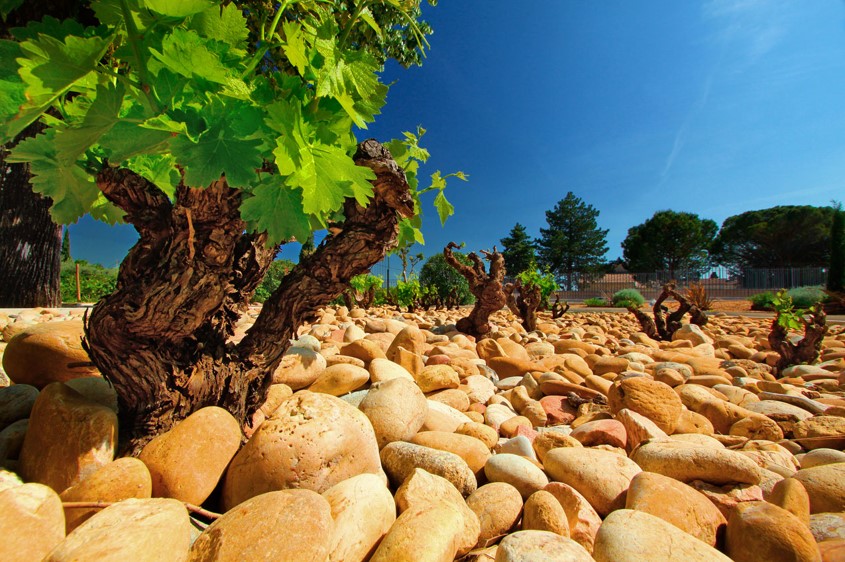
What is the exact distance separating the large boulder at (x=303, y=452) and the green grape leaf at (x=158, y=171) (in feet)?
2.87

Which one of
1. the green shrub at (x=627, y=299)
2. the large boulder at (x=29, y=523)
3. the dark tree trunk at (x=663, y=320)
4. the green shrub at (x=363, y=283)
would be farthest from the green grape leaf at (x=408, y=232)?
the green shrub at (x=627, y=299)

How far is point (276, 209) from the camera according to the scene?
3.45 feet

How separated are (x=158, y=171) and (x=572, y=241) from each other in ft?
191

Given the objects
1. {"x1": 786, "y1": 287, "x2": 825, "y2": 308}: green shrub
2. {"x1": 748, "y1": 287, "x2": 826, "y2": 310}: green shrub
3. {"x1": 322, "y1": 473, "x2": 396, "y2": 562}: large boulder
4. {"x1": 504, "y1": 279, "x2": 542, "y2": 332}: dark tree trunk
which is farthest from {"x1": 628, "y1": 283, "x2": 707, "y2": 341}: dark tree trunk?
{"x1": 786, "y1": 287, "x2": 825, "y2": 308}: green shrub

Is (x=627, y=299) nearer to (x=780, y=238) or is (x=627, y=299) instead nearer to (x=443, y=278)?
(x=443, y=278)

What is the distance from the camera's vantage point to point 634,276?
4550cm

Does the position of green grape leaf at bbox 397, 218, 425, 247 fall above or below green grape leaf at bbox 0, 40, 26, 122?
below

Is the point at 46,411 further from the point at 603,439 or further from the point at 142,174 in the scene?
the point at 603,439

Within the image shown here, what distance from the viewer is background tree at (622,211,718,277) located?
50906 millimetres

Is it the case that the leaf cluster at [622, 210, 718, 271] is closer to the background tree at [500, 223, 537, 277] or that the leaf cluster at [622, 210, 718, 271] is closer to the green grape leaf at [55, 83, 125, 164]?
the background tree at [500, 223, 537, 277]

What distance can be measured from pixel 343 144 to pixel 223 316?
1023 millimetres

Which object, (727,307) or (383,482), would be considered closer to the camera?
(383,482)

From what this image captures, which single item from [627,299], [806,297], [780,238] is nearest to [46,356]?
[627,299]

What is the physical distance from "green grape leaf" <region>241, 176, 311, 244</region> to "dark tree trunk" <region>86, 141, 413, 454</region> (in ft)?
0.77
